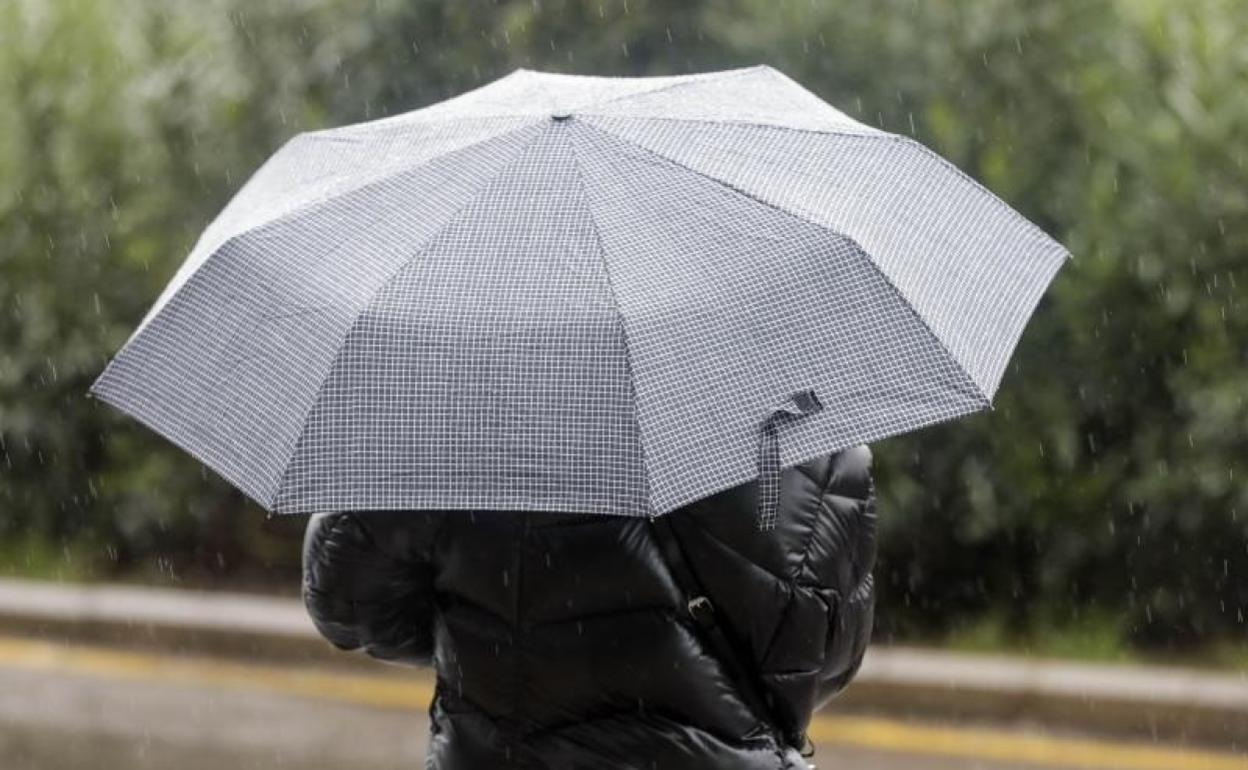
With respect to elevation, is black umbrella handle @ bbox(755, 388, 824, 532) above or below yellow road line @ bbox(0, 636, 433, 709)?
above

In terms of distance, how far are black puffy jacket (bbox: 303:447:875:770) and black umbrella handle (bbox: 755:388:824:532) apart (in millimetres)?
45

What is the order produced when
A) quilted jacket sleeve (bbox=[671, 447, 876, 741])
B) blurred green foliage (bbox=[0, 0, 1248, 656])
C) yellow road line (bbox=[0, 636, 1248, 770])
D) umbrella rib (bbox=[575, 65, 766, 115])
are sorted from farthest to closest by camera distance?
blurred green foliage (bbox=[0, 0, 1248, 656])
yellow road line (bbox=[0, 636, 1248, 770])
umbrella rib (bbox=[575, 65, 766, 115])
quilted jacket sleeve (bbox=[671, 447, 876, 741])

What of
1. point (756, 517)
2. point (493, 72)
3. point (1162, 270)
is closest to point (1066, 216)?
point (1162, 270)

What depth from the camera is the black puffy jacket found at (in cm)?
291

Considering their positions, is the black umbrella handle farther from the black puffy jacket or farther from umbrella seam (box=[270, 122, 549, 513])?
umbrella seam (box=[270, 122, 549, 513])

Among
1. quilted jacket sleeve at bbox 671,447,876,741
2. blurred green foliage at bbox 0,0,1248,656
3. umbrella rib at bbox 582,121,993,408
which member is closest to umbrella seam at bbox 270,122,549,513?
umbrella rib at bbox 582,121,993,408

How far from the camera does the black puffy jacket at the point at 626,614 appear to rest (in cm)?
291

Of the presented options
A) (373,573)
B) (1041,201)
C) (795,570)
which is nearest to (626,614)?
(795,570)

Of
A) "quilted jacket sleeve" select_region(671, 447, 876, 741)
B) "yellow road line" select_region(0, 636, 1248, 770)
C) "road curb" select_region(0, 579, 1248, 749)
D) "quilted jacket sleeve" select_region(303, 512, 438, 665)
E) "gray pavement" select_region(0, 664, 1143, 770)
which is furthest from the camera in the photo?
"gray pavement" select_region(0, 664, 1143, 770)

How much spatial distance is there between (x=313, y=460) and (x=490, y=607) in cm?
32

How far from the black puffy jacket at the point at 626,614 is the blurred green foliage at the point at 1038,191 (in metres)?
4.28

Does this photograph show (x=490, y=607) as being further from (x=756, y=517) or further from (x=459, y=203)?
(x=459, y=203)

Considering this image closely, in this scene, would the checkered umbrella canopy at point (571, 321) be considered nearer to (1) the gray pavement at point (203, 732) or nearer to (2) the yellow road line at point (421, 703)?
(2) the yellow road line at point (421, 703)

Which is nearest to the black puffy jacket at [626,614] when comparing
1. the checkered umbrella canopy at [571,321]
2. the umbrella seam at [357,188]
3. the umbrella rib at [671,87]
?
the checkered umbrella canopy at [571,321]
